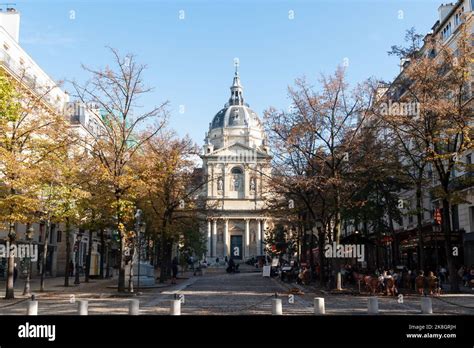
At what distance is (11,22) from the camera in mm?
49312

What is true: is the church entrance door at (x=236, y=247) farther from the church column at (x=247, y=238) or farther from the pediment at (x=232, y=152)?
the pediment at (x=232, y=152)

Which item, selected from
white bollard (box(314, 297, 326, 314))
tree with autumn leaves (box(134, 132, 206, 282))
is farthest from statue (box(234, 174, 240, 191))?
white bollard (box(314, 297, 326, 314))

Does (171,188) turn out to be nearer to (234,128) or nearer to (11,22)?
(11,22)

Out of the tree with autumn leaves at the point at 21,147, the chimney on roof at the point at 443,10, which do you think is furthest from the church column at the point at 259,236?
the tree with autumn leaves at the point at 21,147

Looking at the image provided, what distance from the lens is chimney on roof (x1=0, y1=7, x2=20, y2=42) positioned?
1913 inches

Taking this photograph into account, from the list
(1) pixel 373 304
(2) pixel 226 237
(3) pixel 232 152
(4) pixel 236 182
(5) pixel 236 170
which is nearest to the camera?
(1) pixel 373 304

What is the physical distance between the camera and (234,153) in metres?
117

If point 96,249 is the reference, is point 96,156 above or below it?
above

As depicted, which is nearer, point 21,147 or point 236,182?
point 21,147

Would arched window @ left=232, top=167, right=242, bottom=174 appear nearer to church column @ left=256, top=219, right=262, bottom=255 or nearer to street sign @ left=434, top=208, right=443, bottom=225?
church column @ left=256, top=219, right=262, bottom=255

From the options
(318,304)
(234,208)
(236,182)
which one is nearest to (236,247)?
Answer: (234,208)
